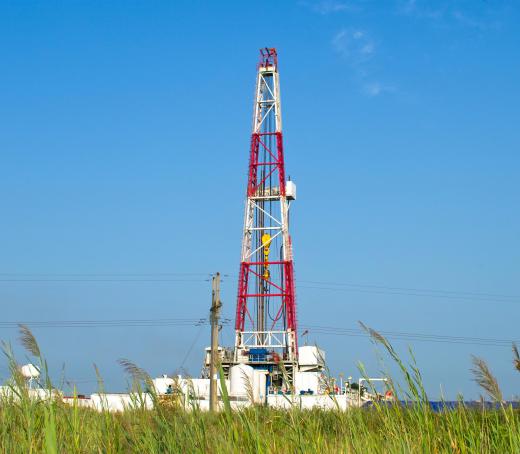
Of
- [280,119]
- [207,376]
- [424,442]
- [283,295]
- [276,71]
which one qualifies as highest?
[276,71]

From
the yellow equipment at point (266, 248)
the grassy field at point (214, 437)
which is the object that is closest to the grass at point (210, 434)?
the grassy field at point (214, 437)

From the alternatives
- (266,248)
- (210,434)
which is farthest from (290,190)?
(210,434)

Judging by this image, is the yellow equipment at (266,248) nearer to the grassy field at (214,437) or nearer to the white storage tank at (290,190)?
the white storage tank at (290,190)

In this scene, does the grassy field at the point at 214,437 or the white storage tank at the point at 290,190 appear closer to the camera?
the grassy field at the point at 214,437

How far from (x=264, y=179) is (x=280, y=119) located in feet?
13.3

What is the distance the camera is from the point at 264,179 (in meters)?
47.6

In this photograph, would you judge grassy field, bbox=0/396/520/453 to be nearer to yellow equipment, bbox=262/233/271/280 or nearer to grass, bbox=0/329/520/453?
grass, bbox=0/329/520/453

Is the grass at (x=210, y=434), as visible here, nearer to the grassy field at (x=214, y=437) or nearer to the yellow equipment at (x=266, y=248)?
the grassy field at (x=214, y=437)

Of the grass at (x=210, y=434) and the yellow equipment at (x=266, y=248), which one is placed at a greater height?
the yellow equipment at (x=266, y=248)

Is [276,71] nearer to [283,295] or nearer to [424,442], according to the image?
[283,295]

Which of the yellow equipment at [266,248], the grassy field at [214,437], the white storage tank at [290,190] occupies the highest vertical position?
the white storage tank at [290,190]

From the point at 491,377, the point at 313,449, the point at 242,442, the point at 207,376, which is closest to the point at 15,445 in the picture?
the point at 242,442

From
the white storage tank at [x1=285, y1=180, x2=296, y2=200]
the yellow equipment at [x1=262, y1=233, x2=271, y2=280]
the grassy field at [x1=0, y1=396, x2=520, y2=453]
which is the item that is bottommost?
the grassy field at [x1=0, y1=396, x2=520, y2=453]

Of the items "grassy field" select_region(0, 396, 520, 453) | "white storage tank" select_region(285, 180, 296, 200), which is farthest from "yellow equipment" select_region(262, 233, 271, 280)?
"grassy field" select_region(0, 396, 520, 453)
